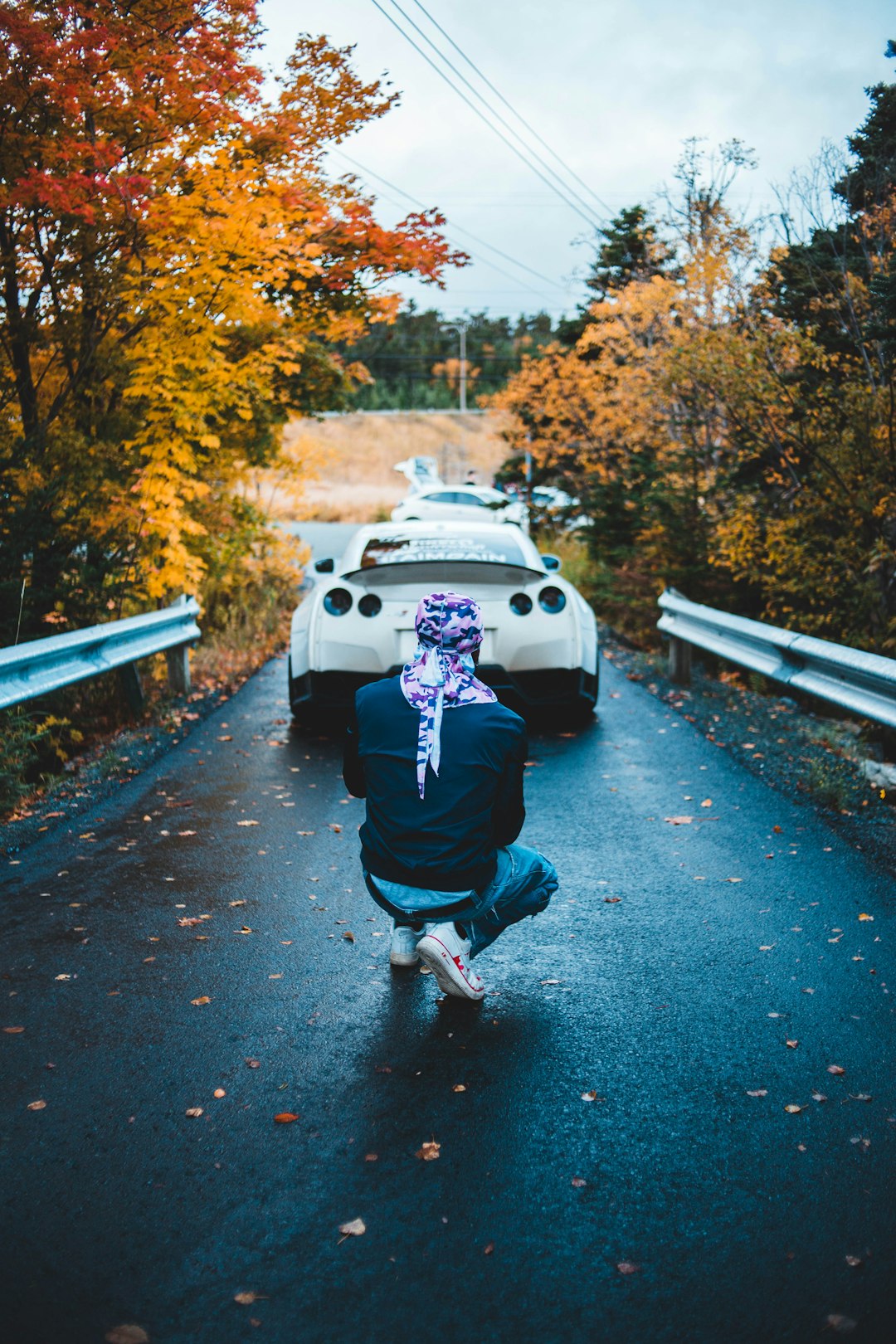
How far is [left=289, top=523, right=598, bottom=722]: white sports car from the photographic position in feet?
26.8

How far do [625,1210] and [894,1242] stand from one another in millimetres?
612

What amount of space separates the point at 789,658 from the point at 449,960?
4651 mm

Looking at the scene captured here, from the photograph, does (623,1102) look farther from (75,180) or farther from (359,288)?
(359,288)

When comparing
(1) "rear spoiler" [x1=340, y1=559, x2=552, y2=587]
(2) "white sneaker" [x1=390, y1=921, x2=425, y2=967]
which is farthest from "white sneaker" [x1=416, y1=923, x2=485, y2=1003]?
(1) "rear spoiler" [x1=340, y1=559, x2=552, y2=587]

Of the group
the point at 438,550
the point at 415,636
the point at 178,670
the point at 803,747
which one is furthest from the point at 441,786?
the point at 178,670

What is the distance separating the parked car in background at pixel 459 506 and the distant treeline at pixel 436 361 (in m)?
84.0

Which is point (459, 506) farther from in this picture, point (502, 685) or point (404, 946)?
point (404, 946)

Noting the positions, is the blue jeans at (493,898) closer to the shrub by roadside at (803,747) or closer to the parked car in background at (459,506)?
the shrub by roadside at (803,747)

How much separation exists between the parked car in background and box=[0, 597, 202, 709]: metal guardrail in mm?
14788

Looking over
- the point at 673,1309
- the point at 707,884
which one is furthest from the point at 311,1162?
the point at 707,884

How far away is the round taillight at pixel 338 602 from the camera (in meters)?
8.30

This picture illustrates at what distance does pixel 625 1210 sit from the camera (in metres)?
2.76

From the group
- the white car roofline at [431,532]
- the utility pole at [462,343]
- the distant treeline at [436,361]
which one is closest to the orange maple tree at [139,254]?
the white car roofline at [431,532]

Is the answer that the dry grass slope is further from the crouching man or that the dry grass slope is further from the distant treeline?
the crouching man
